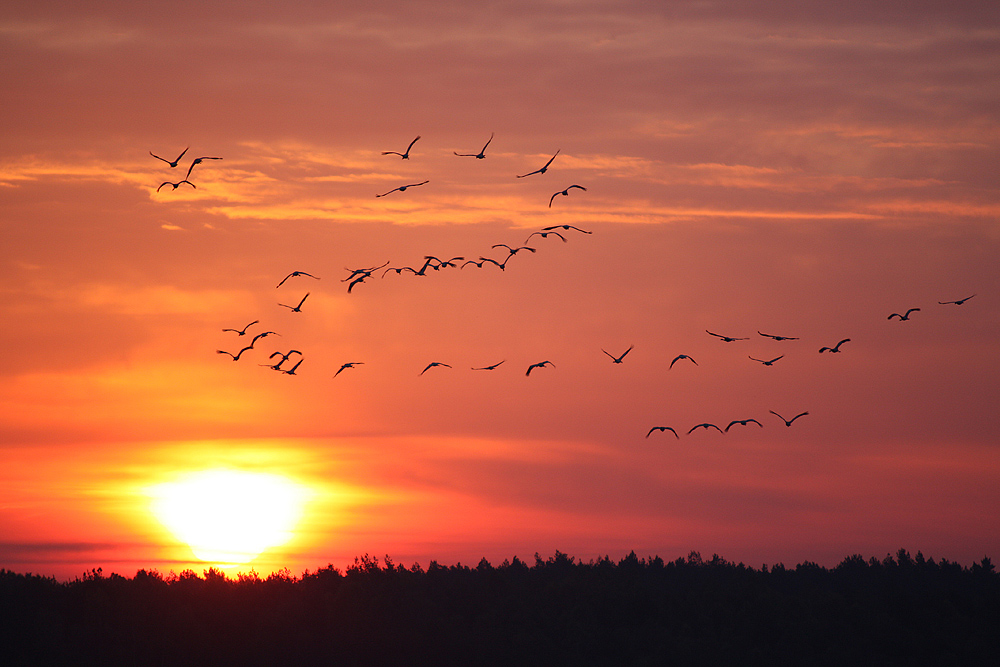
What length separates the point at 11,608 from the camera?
33.7 metres

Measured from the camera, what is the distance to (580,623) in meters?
41.9

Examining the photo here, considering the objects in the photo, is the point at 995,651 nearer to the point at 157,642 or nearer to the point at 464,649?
the point at 464,649

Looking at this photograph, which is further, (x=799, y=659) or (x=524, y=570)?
(x=524, y=570)

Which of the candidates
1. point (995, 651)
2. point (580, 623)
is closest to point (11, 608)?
point (580, 623)

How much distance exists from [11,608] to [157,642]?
201 inches

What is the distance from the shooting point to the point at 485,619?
42.7 m

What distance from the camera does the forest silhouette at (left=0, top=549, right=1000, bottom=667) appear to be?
34.0 metres

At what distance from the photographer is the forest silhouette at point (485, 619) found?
112 ft

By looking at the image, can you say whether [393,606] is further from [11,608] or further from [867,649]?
[867,649]

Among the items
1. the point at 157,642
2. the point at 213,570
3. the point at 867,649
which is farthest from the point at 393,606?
the point at 867,649

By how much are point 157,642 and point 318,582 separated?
33.6 feet

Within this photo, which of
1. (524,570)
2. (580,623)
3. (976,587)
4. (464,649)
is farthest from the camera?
(976,587)

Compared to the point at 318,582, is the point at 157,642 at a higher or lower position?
lower

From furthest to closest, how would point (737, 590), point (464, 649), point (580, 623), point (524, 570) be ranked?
point (524, 570), point (737, 590), point (580, 623), point (464, 649)
